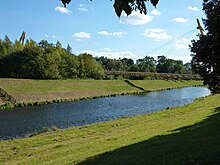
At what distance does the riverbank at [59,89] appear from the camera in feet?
178

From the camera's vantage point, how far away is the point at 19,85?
61.1 metres

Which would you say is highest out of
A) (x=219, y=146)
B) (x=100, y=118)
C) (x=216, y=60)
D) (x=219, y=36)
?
(x=219, y=36)

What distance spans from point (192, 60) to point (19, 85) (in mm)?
48713

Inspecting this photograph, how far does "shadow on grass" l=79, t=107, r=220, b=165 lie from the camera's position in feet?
33.2

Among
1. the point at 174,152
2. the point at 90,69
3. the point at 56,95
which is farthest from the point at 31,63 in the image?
the point at 174,152

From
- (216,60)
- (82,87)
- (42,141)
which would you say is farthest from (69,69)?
(216,60)

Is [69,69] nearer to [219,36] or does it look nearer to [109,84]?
[109,84]

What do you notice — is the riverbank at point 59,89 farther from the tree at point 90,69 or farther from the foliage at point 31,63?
the tree at point 90,69

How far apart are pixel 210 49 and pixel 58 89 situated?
51.0m

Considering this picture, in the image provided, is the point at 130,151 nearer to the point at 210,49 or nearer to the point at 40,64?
the point at 210,49

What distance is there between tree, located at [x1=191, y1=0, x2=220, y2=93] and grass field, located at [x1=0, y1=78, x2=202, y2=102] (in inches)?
1550

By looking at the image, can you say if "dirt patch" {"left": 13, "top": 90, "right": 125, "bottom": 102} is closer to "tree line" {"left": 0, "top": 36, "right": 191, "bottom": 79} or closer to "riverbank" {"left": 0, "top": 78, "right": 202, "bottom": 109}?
"riverbank" {"left": 0, "top": 78, "right": 202, "bottom": 109}

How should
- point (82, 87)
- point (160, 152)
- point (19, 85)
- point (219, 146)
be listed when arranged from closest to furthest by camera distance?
point (219, 146) → point (160, 152) → point (19, 85) → point (82, 87)

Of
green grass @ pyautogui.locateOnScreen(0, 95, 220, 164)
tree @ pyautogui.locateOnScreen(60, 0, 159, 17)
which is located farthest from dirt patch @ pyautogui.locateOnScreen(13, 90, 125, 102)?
tree @ pyautogui.locateOnScreen(60, 0, 159, 17)
